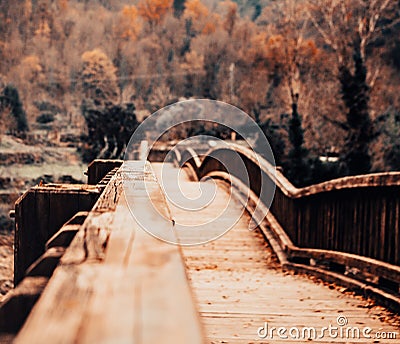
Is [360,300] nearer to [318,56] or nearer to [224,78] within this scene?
[318,56]

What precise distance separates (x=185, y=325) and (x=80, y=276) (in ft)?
1.68

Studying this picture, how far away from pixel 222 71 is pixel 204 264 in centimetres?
5683

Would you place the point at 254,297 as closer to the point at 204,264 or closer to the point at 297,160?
the point at 204,264

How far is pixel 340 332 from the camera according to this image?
5.16 metres

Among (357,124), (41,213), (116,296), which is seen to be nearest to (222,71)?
(357,124)

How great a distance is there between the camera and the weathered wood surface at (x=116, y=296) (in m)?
1.45

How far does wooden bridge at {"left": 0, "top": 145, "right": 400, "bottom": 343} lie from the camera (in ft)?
5.39

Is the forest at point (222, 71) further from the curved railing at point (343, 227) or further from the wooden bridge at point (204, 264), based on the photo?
the curved railing at point (343, 227)

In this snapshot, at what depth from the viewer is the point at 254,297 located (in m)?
6.59

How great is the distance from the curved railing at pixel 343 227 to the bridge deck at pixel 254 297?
298 mm

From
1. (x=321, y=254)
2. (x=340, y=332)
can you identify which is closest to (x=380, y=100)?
(x=321, y=254)

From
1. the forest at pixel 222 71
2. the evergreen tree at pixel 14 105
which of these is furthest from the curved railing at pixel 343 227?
the evergreen tree at pixel 14 105

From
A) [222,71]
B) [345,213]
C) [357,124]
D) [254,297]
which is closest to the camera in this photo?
[254,297]

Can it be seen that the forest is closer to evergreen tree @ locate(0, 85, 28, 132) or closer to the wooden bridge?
evergreen tree @ locate(0, 85, 28, 132)
